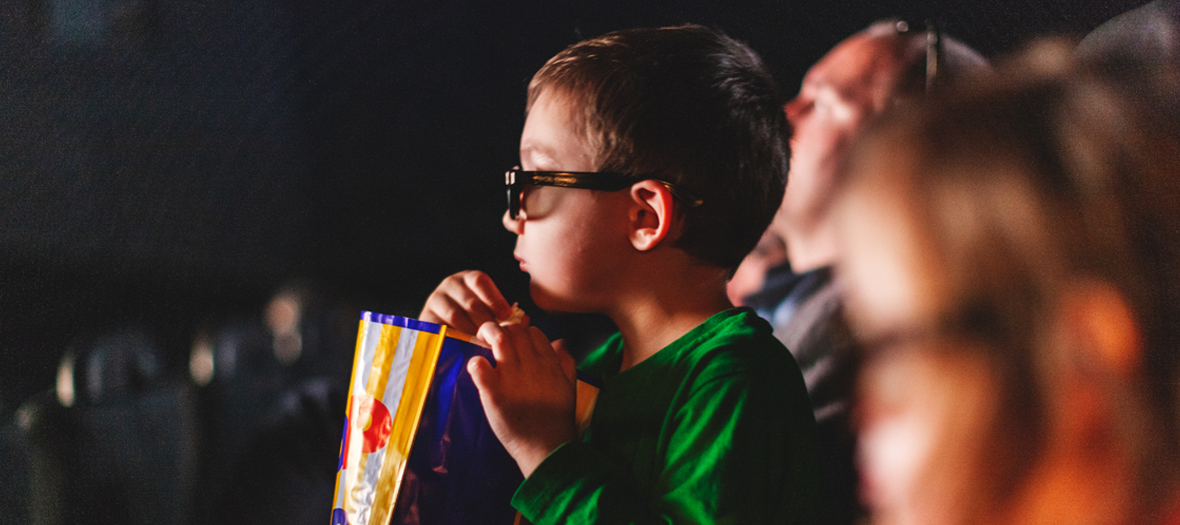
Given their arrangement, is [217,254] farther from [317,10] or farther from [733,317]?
[733,317]

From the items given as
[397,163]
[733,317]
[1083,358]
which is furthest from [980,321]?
[397,163]

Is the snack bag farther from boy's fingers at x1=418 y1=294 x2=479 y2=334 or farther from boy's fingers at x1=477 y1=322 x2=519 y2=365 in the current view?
boy's fingers at x1=418 y1=294 x2=479 y2=334

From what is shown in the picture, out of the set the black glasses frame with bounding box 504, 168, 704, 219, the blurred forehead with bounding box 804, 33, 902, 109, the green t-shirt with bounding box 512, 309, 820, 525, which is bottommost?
the green t-shirt with bounding box 512, 309, 820, 525

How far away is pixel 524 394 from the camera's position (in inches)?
18.4

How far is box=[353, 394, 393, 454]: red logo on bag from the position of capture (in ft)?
1.43

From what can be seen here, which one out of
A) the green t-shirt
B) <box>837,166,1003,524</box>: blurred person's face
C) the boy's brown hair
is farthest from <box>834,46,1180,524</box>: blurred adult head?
the boy's brown hair

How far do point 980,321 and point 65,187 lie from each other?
2.79ft

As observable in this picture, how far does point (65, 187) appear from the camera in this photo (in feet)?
2.37

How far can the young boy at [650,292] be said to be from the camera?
1.52ft

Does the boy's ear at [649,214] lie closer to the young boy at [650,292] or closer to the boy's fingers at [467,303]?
the young boy at [650,292]

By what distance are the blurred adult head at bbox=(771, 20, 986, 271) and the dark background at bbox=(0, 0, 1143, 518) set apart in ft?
0.07

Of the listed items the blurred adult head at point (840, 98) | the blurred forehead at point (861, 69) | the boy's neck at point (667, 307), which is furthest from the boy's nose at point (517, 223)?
the blurred forehead at point (861, 69)

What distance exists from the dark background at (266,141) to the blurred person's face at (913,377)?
489 mm

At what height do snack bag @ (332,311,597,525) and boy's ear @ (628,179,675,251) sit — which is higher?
boy's ear @ (628,179,675,251)
